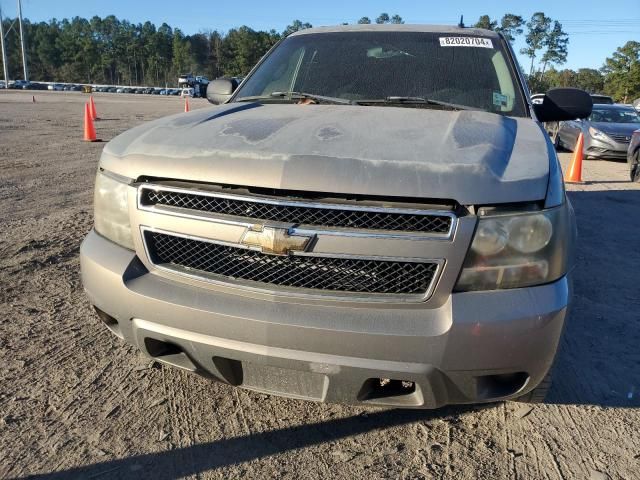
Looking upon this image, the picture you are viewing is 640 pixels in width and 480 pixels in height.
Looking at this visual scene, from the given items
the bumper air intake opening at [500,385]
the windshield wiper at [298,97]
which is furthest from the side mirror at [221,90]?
the bumper air intake opening at [500,385]

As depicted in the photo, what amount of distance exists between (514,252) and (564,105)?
2107mm

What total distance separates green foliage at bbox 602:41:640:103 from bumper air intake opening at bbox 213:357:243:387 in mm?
60341

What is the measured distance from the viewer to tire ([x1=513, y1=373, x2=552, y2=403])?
6.86 feet

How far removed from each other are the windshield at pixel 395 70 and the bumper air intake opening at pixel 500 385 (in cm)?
158

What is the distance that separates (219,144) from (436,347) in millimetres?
1169

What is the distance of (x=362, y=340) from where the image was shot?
5.94ft

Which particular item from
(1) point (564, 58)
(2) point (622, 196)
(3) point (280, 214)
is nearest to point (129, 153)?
(3) point (280, 214)

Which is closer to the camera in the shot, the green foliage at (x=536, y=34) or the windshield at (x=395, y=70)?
the windshield at (x=395, y=70)

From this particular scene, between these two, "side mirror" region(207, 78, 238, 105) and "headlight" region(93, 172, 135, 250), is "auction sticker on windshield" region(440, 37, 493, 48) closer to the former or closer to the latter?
"side mirror" region(207, 78, 238, 105)

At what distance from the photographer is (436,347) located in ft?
5.87

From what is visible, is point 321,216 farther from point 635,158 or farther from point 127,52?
point 127,52

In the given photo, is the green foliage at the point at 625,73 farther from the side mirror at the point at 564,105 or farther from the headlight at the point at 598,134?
the side mirror at the point at 564,105

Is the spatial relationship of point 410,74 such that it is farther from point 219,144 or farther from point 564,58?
point 564,58

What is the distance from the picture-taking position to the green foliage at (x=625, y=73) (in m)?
51.8
